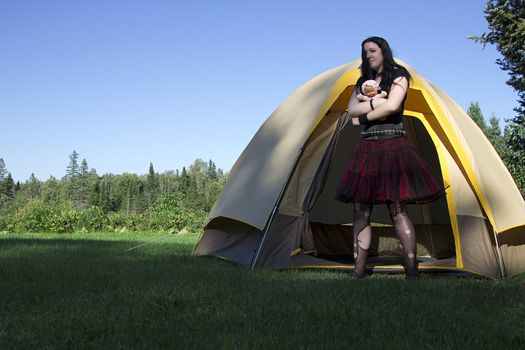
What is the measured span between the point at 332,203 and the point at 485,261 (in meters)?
2.39

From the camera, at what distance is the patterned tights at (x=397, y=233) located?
3689 mm

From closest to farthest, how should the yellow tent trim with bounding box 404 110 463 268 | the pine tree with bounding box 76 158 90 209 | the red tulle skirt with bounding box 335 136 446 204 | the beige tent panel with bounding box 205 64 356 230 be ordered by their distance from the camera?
1. the red tulle skirt with bounding box 335 136 446 204
2. the yellow tent trim with bounding box 404 110 463 268
3. the beige tent panel with bounding box 205 64 356 230
4. the pine tree with bounding box 76 158 90 209

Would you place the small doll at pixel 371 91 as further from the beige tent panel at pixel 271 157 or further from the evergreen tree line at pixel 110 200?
the evergreen tree line at pixel 110 200

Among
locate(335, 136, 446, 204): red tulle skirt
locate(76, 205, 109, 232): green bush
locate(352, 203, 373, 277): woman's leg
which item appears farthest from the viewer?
locate(76, 205, 109, 232): green bush

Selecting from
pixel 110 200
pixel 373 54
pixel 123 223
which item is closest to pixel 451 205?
pixel 373 54

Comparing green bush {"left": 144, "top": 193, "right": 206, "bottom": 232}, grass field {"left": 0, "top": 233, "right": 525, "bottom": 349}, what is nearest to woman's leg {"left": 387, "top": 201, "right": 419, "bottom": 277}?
grass field {"left": 0, "top": 233, "right": 525, "bottom": 349}

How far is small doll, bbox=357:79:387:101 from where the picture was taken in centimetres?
373

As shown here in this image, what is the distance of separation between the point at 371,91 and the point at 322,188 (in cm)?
121

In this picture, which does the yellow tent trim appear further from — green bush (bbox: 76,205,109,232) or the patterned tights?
green bush (bbox: 76,205,109,232)

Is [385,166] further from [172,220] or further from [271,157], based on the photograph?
[172,220]

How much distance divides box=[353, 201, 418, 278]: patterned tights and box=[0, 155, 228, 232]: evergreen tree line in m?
7.70

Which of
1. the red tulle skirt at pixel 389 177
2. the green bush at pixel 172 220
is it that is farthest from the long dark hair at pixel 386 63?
the green bush at pixel 172 220

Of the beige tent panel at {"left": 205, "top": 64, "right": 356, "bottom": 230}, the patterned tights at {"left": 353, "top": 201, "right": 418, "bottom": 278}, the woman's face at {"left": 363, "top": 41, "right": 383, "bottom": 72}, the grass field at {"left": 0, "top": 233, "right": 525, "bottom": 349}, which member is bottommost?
the grass field at {"left": 0, "top": 233, "right": 525, "bottom": 349}

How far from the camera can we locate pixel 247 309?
9.02ft
